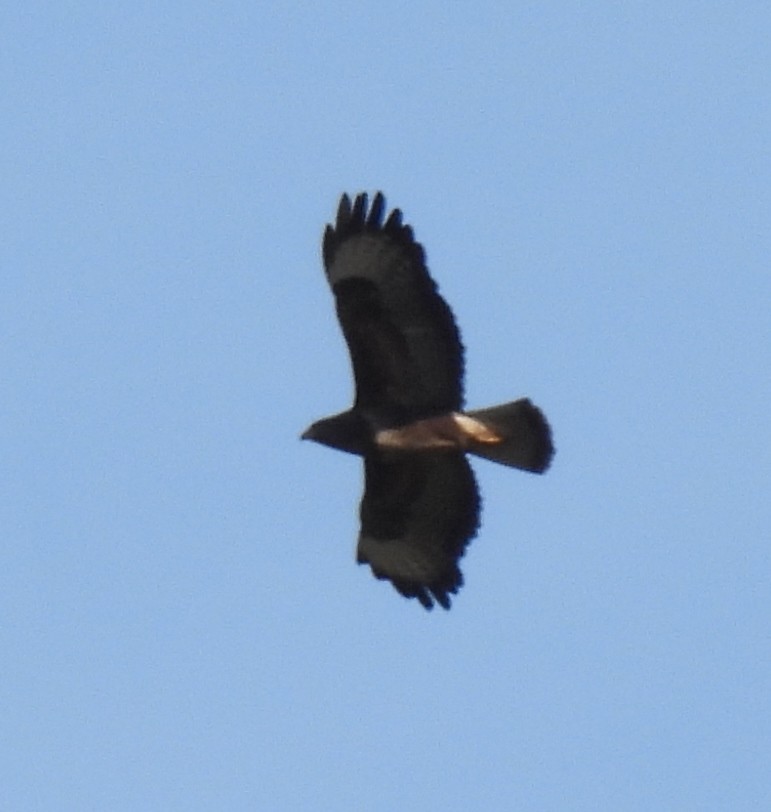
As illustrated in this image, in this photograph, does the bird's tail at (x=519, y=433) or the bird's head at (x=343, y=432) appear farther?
the bird's head at (x=343, y=432)

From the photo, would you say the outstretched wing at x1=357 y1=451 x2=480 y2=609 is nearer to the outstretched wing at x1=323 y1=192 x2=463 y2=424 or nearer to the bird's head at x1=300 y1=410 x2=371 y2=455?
the bird's head at x1=300 y1=410 x2=371 y2=455

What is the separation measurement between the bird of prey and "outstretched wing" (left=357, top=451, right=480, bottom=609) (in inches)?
0.7

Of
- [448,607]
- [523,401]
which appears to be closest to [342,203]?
[523,401]

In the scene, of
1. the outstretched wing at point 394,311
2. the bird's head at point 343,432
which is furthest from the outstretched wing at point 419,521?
the outstretched wing at point 394,311

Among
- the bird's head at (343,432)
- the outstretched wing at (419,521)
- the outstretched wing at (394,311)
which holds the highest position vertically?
the outstretched wing at (394,311)

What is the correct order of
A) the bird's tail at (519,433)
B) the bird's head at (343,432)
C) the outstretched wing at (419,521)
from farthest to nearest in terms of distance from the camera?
the outstretched wing at (419,521), the bird's head at (343,432), the bird's tail at (519,433)

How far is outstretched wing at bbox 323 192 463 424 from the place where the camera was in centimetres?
1728

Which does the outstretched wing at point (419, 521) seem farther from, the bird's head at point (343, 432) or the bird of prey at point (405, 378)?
the bird's head at point (343, 432)

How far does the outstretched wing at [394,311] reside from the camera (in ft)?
56.7

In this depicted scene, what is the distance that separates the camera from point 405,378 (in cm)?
1748

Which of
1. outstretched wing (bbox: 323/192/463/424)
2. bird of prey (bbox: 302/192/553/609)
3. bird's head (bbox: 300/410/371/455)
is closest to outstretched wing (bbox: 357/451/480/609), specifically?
bird of prey (bbox: 302/192/553/609)

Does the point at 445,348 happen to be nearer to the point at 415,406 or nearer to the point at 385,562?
the point at 415,406

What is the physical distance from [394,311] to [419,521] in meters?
1.59

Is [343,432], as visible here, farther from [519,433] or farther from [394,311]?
[519,433]
